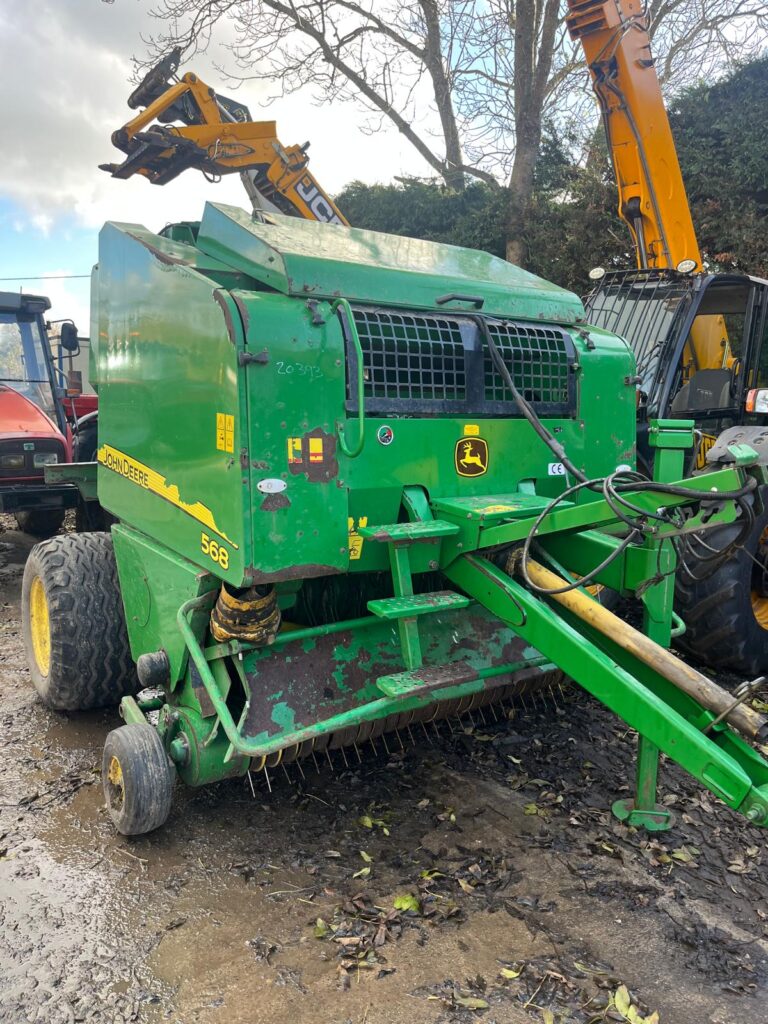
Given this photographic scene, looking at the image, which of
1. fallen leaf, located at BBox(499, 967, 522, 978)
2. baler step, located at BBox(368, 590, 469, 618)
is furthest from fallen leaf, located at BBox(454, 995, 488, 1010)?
baler step, located at BBox(368, 590, 469, 618)

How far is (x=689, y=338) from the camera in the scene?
5332 mm

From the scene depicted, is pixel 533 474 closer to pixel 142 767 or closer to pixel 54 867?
pixel 142 767

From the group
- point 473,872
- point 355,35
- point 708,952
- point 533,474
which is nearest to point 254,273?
point 533,474

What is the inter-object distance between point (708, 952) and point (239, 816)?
5.56 ft

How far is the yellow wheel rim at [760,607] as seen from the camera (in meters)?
4.34

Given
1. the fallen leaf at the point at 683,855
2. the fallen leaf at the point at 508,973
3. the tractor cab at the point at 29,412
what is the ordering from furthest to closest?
the tractor cab at the point at 29,412, the fallen leaf at the point at 683,855, the fallen leaf at the point at 508,973

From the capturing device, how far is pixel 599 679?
7.62 feet

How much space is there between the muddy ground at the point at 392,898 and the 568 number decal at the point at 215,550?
3.43 feet

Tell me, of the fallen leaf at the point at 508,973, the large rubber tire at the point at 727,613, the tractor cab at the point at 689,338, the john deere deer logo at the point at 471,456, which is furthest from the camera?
the tractor cab at the point at 689,338

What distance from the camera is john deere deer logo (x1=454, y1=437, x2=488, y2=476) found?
10.0 feet

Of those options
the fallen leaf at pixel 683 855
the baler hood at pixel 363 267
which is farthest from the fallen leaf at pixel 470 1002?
the baler hood at pixel 363 267

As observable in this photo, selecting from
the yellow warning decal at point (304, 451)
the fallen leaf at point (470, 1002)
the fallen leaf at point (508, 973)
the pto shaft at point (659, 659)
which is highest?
the yellow warning decal at point (304, 451)

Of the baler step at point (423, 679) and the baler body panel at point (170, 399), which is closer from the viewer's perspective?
the baler step at point (423, 679)

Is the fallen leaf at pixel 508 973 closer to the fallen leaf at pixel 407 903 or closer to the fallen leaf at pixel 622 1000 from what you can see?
the fallen leaf at pixel 622 1000
